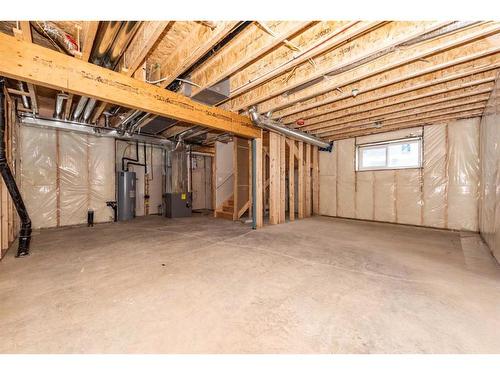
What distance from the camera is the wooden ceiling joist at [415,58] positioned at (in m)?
1.98

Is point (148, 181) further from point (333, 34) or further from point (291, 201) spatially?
point (333, 34)

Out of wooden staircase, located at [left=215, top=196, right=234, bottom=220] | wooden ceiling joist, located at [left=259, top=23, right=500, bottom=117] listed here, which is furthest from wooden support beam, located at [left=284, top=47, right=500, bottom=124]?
wooden staircase, located at [left=215, top=196, right=234, bottom=220]

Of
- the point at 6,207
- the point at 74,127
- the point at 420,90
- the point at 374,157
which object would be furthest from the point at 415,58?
the point at 74,127

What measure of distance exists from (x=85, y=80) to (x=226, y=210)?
15.0 ft

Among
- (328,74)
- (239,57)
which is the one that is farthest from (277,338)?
(328,74)

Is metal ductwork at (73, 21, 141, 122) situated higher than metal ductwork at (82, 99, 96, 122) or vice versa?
metal ductwork at (82, 99, 96, 122)

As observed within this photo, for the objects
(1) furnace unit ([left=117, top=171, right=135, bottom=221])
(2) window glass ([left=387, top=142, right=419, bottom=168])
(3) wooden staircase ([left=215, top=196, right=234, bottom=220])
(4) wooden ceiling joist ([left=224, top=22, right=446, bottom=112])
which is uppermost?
(4) wooden ceiling joist ([left=224, top=22, right=446, bottom=112])

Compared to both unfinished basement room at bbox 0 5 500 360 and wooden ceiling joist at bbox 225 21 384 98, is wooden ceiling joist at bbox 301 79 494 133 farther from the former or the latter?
wooden ceiling joist at bbox 225 21 384 98

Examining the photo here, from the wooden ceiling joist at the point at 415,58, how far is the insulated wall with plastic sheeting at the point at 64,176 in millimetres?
4915

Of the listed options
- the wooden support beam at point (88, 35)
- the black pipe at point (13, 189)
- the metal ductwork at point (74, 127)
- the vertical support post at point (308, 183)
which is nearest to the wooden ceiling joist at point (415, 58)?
the wooden support beam at point (88, 35)

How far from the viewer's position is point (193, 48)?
216cm

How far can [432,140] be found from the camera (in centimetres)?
463

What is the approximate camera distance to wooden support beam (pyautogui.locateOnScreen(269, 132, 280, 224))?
15.8ft

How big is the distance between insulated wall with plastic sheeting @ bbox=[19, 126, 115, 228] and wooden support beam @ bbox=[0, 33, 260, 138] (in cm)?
344
